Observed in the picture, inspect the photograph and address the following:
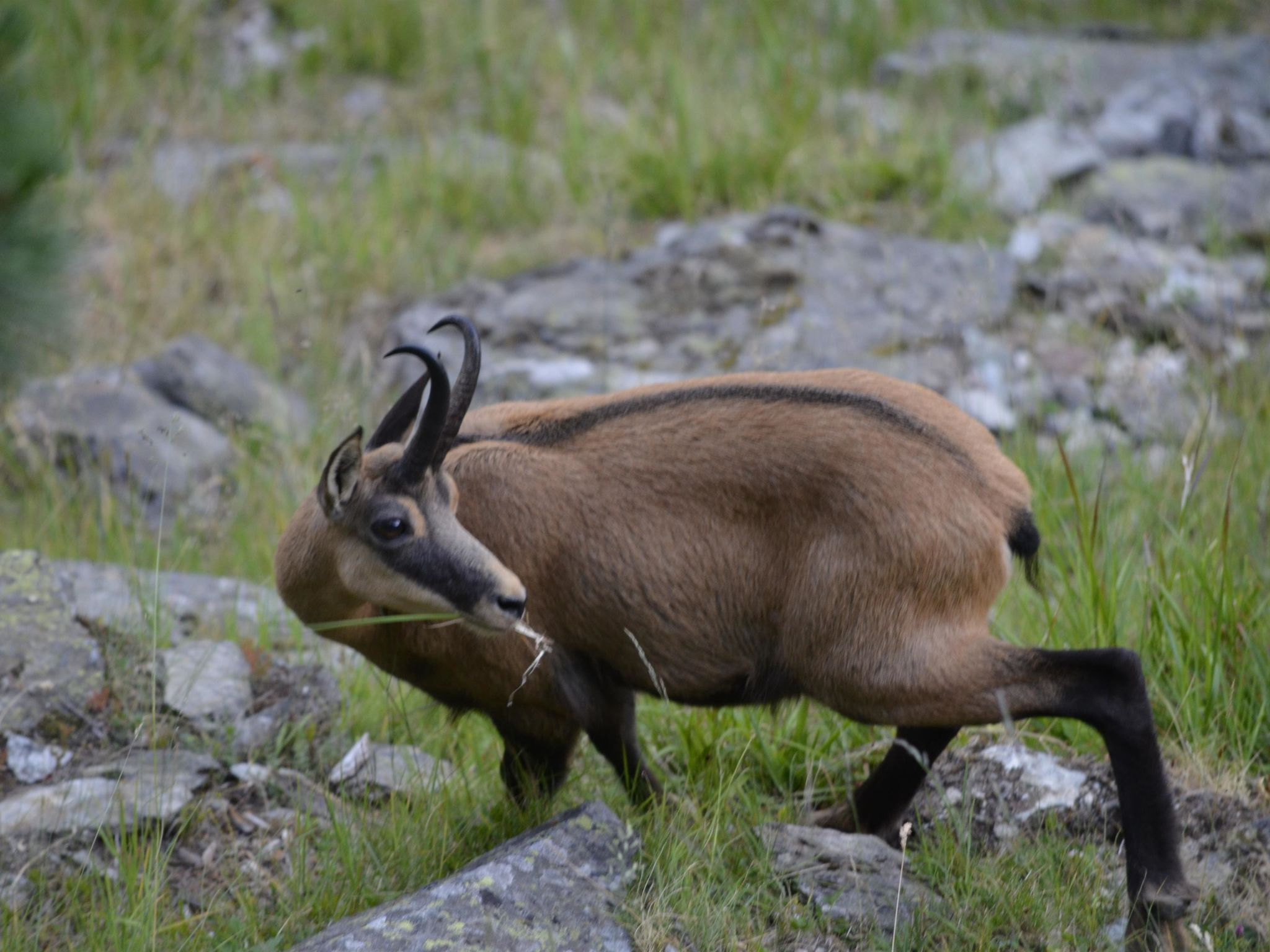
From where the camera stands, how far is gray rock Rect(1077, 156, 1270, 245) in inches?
328

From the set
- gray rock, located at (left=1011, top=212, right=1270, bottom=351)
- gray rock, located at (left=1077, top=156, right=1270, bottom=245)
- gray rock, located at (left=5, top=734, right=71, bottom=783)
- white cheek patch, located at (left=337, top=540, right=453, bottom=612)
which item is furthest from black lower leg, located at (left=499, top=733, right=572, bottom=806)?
gray rock, located at (left=1077, top=156, right=1270, bottom=245)

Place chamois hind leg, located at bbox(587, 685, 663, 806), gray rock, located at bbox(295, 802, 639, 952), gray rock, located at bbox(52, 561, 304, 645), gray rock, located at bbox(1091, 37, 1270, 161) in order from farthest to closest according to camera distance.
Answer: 1. gray rock, located at bbox(1091, 37, 1270, 161)
2. gray rock, located at bbox(52, 561, 304, 645)
3. chamois hind leg, located at bbox(587, 685, 663, 806)
4. gray rock, located at bbox(295, 802, 639, 952)

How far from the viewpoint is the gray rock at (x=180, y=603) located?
16.1ft

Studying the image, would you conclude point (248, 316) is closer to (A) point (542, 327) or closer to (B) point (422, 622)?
(A) point (542, 327)

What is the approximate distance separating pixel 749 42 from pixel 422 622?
8.91 meters

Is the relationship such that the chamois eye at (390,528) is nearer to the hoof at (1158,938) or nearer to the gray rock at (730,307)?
the hoof at (1158,938)

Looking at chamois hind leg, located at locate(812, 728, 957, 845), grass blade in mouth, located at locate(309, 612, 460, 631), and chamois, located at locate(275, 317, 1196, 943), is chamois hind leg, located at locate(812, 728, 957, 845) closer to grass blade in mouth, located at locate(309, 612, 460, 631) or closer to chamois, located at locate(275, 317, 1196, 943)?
chamois, located at locate(275, 317, 1196, 943)

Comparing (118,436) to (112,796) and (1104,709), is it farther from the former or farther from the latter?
(1104,709)

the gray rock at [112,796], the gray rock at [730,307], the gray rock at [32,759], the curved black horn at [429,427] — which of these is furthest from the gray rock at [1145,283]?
the gray rock at [32,759]

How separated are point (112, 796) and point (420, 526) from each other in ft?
4.59

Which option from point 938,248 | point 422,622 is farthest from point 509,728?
point 938,248

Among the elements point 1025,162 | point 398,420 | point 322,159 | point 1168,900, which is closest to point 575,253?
point 322,159

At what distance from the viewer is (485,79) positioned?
11023 mm

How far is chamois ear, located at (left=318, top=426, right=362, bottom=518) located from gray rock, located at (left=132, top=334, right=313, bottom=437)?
3545mm
